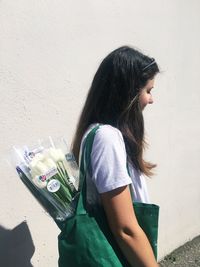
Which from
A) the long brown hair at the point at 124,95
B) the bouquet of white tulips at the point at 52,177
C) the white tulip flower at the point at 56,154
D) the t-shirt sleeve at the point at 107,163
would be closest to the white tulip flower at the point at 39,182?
the bouquet of white tulips at the point at 52,177

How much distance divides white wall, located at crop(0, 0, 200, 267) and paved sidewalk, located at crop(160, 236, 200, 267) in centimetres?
9

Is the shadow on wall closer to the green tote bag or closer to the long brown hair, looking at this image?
the green tote bag

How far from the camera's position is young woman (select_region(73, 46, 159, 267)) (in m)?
1.96

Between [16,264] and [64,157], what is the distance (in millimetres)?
1169

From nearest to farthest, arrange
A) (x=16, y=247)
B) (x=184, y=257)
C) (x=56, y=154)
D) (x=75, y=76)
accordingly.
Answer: (x=56, y=154) < (x=16, y=247) < (x=75, y=76) < (x=184, y=257)

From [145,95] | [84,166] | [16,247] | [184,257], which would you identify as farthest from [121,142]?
[184,257]

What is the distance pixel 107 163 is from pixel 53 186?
0.81 feet

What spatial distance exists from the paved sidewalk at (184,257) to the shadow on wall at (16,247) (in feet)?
6.06

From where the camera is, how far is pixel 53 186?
2.01m

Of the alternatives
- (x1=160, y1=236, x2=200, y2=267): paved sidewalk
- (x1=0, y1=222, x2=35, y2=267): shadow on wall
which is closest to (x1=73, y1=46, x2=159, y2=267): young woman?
(x1=0, y1=222, x2=35, y2=267): shadow on wall

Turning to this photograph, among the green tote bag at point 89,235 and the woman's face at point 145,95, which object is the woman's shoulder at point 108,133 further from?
the woman's face at point 145,95

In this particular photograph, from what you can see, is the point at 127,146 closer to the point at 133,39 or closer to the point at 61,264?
the point at 61,264

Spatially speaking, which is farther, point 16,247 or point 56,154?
point 16,247

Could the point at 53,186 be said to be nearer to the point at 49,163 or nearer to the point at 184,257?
the point at 49,163
